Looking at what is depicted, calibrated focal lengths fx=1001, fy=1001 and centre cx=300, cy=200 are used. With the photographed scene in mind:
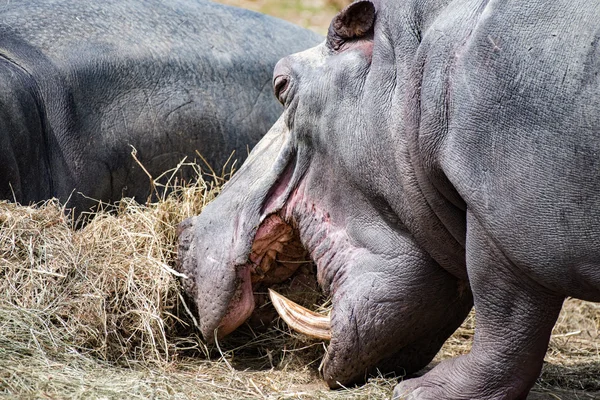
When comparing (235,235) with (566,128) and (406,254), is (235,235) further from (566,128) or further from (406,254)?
(566,128)

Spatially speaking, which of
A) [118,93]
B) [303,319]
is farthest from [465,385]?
[118,93]

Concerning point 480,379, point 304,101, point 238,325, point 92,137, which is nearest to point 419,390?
point 480,379

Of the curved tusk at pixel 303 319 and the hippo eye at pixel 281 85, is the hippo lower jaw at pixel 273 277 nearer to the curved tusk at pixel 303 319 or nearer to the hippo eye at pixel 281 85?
the curved tusk at pixel 303 319

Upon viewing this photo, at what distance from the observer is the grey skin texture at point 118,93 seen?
4414 millimetres

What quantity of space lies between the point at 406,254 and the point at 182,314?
1002 mm

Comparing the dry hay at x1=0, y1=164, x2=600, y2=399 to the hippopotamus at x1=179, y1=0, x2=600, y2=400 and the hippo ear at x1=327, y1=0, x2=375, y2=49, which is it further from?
the hippo ear at x1=327, y1=0, x2=375, y2=49

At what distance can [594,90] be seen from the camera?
2646mm

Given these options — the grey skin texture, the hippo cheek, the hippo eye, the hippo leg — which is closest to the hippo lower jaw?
the hippo cheek

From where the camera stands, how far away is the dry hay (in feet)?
10.8

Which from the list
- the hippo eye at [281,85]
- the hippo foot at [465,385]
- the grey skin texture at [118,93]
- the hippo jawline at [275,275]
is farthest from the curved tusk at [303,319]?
the grey skin texture at [118,93]

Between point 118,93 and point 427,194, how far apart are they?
2.07 meters

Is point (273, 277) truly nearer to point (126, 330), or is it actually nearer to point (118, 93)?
point (126, 330)

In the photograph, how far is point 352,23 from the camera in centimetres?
350

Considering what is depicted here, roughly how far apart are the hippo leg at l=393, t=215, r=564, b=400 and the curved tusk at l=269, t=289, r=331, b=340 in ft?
1.80
